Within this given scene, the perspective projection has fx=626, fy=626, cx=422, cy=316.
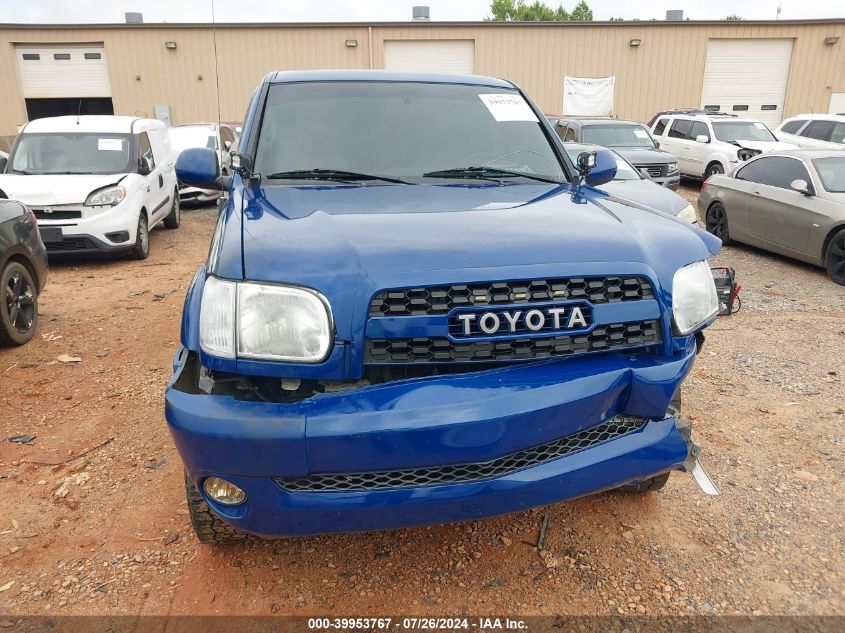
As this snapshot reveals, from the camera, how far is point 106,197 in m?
7.80

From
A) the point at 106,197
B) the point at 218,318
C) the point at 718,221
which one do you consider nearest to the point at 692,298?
the point at 218,318

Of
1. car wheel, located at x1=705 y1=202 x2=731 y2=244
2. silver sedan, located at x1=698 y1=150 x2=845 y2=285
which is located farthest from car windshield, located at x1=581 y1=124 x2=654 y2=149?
silver sedan, located at x1=698 y1=150 x2=845 y2=285

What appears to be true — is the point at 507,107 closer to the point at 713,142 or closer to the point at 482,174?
the point at 482,174

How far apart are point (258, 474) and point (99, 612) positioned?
0.96m

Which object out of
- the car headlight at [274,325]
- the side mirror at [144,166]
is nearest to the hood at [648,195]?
the car headlight at [274,325]

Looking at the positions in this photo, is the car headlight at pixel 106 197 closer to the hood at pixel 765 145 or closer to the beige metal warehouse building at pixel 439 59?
the hood at pixel 765 145

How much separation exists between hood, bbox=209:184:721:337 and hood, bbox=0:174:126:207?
20.0 ft

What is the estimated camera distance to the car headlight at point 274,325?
1900 mm

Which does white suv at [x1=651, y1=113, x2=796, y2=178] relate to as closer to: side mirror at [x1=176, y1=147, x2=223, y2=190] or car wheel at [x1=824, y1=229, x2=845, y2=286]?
car wheel at [x1=824, y1=229, x2=845, y2=286]

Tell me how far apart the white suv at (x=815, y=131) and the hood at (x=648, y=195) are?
8.50m

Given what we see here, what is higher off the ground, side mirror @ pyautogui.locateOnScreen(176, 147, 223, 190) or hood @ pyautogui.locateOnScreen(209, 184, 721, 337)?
side mirror @ pyautogui.locateOnScreen(176, 147, 223, 190)

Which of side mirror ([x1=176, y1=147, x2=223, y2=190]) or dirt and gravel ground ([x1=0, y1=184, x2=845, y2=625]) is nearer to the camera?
dirt and gravel ground ([x1=0, y1=184, x2=845, y2=625])

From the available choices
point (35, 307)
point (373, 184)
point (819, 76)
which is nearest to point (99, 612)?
point (373, 184)

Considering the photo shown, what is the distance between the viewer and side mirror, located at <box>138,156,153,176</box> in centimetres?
862
